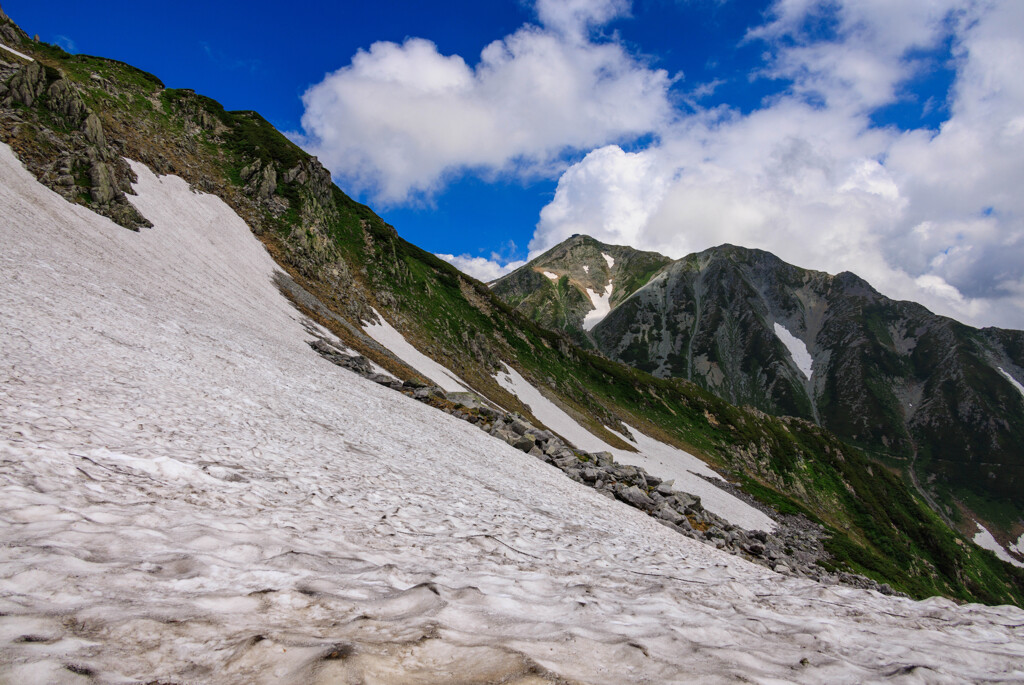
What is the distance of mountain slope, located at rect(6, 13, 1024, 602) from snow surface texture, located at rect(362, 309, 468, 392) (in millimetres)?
1255

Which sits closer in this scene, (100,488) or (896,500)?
(100,488)

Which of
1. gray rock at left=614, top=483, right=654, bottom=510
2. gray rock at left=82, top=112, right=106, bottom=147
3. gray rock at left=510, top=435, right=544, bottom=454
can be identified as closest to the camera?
gray rock at left=614, top=483, right=654, bottom=510

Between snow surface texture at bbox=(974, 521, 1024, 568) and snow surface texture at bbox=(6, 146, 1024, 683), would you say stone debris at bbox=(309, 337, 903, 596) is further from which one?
snow surface texture at bbox=(974, 521, 1024, 568)

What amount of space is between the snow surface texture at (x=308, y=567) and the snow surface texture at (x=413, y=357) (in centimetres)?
3036

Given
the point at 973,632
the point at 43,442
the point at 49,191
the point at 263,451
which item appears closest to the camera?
the point at 973,632

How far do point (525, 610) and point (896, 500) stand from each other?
5540 inches

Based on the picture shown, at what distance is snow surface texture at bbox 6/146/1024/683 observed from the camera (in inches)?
142

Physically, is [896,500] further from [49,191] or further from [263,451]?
[49,191]

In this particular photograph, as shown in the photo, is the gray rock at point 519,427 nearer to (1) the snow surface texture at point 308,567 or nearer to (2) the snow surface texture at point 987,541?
(1) the snow surface texture at point 308,567

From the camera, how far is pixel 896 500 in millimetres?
108562

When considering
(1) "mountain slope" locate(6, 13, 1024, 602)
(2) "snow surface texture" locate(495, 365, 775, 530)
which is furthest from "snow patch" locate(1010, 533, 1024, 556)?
Answer: (2) "snow surface texture" locate(495, 365, 775, 530)

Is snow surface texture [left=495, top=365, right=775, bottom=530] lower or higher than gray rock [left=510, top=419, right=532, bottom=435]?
higher

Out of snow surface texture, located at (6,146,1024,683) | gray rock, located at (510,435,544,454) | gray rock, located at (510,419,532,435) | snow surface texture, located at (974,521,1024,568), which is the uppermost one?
snow surface texture, located at (974,521,1024,568)

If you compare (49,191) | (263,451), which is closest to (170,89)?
(49,191)
